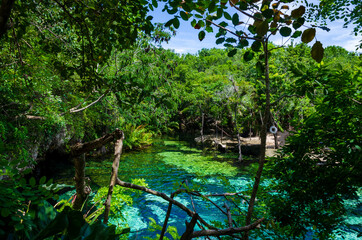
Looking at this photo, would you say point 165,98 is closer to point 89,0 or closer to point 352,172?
point 89,0

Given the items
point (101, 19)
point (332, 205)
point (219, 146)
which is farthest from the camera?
point (219, 146)

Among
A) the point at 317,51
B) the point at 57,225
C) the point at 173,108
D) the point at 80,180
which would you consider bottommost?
the point at 80,180

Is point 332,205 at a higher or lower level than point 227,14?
lower

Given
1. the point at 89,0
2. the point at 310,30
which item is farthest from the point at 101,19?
the point at 310,30

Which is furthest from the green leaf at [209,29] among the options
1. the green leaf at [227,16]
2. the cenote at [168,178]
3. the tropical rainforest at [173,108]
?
the cenote at [168,178]

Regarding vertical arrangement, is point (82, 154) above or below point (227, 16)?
below

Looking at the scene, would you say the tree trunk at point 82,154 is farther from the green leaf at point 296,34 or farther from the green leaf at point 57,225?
the green leaf at point 296,34

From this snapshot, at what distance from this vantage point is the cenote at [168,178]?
6094mm

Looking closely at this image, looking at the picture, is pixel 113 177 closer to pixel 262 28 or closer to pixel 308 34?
pixel 262 28

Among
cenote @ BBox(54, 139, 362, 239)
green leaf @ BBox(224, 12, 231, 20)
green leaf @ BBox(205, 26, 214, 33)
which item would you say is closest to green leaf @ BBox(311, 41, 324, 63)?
green leaf @ BBox(224, 12, 231, 20)

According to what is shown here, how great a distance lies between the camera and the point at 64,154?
1145 cm

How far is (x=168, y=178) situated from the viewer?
10.2 meters

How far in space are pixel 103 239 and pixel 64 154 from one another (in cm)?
1229

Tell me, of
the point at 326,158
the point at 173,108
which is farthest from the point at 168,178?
the point at 326,158
